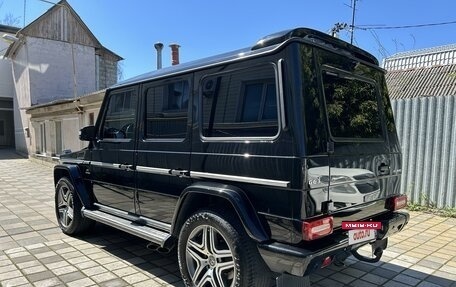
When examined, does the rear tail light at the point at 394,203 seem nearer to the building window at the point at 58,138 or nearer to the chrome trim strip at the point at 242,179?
the chrome trim strip at the point at 242,179

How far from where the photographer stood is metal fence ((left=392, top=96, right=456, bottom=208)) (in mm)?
5977

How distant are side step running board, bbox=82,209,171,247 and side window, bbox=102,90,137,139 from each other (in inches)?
36.5

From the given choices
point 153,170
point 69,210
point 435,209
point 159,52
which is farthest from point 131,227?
point 159,52

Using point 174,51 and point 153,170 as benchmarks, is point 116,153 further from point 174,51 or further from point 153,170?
point 174,51

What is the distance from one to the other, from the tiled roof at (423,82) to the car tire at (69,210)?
775 centimetres

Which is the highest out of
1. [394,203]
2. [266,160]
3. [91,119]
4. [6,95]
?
[6,95]

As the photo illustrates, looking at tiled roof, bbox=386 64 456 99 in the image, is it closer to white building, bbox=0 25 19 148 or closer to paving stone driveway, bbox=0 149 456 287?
paving stone driveway, bbox=0 149 456 287

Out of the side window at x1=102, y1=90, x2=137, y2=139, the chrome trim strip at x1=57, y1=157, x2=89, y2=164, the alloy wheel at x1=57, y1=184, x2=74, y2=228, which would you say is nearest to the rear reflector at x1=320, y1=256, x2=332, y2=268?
the side window at x1=102, y1=90, x2=137, y2=139

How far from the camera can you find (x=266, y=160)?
2656 mm

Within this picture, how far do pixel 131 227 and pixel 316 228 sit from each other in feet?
6.96

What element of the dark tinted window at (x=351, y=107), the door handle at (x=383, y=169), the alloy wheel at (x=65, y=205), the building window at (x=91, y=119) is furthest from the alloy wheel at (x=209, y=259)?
the building window at (x=91, y=119)

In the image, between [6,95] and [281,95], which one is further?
[6,95]

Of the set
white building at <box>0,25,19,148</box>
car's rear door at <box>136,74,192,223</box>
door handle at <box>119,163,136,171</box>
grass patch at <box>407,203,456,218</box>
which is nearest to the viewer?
car's rear door at <box>136,74,192,223</box>

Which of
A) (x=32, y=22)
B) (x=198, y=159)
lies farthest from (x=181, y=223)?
(x=32, y=22)
